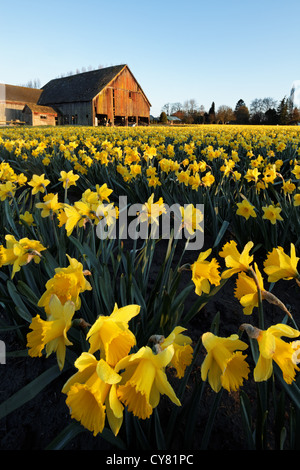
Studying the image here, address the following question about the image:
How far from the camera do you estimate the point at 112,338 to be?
2.12 feet

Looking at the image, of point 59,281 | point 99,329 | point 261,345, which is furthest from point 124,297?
point 261,345

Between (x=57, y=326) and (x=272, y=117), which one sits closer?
(x=57, y=326)

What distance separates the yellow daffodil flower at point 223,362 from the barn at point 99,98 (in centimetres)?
3176

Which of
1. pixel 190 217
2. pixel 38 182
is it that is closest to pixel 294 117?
pixel 38 182

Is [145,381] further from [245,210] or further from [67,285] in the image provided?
[245,210]

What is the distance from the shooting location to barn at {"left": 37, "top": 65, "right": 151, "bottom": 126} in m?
31.3

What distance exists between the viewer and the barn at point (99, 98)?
103 ft

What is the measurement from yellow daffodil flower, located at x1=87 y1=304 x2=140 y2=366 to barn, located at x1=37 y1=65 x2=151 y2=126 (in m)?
31.7

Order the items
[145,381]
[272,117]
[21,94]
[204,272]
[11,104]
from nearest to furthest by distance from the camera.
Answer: [145,381], [204,272], [11,104], [21,94], [272,117]

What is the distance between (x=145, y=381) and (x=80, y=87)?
38.5 metres

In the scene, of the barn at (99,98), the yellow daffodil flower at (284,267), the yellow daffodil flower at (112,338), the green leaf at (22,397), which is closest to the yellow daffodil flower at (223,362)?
the yellow daffodil flower at (112,338)

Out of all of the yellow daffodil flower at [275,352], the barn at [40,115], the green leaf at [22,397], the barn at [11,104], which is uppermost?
the barn at [11,104]

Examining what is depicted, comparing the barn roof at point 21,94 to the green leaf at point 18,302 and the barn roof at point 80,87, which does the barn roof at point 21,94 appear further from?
the green leaf at point 18,302
